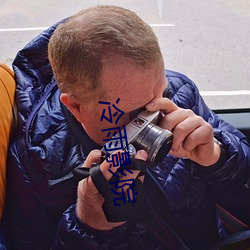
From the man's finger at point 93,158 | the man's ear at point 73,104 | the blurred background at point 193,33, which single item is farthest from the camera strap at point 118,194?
the blurred background at point 193,33

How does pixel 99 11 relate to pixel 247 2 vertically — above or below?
above

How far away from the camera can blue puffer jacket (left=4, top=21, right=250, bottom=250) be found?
832mm

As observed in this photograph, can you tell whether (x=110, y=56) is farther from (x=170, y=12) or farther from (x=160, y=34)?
(x=170, y=12)

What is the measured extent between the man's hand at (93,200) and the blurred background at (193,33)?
894 mm

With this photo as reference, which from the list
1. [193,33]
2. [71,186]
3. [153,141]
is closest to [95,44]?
[153,141]

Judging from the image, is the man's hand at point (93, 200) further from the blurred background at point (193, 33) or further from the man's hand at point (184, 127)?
the blurred background at point (193, 33)

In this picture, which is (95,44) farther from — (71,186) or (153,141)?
(71,186)

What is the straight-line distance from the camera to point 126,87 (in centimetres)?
69

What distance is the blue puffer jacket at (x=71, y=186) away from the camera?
2.73ft

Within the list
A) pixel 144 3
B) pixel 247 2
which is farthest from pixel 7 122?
pixel 247 2

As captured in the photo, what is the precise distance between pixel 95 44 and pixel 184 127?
0.73 ft

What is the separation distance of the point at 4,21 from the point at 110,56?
1.37m

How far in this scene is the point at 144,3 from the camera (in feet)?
6.43

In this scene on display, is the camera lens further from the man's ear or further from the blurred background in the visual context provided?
the blurred background
